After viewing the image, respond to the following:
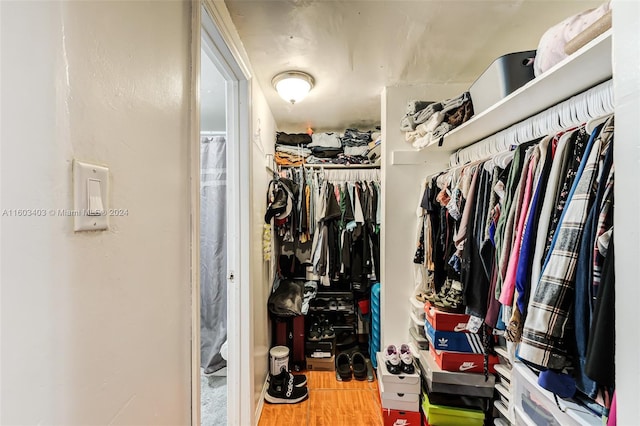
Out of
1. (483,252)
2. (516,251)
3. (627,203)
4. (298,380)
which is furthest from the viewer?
(298,380)

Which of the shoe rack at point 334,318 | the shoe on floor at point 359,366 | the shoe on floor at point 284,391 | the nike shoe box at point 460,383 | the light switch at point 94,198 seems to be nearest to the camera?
the light switch at point 94,198

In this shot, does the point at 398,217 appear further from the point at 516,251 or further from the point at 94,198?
the point at 94,198

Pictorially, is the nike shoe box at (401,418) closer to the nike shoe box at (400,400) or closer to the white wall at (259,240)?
the nike shoe box at (400,400)

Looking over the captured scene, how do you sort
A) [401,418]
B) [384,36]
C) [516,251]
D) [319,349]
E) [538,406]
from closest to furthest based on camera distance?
[516,251]
[538,406]
[384,36]
[401,418]
[319,349]

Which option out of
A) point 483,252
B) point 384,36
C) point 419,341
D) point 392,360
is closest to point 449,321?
point 419,341

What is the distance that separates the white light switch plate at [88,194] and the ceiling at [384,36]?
1.05m

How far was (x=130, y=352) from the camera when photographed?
0.59 meters

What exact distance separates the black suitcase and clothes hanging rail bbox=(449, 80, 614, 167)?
182cm

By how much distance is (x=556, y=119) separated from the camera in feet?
3.44

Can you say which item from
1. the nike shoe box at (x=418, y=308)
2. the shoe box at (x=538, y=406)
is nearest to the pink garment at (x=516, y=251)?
the shoe box at (x=538, y=406)

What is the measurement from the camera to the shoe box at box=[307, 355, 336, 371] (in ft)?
7.72

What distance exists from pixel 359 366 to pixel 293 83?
216 centimetres

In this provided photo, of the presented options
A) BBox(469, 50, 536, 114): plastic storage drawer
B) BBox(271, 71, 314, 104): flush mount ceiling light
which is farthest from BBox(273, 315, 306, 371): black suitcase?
BBox(469, 50, 536, 114): plastic storage drawer

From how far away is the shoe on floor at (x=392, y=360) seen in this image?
1754 mm
